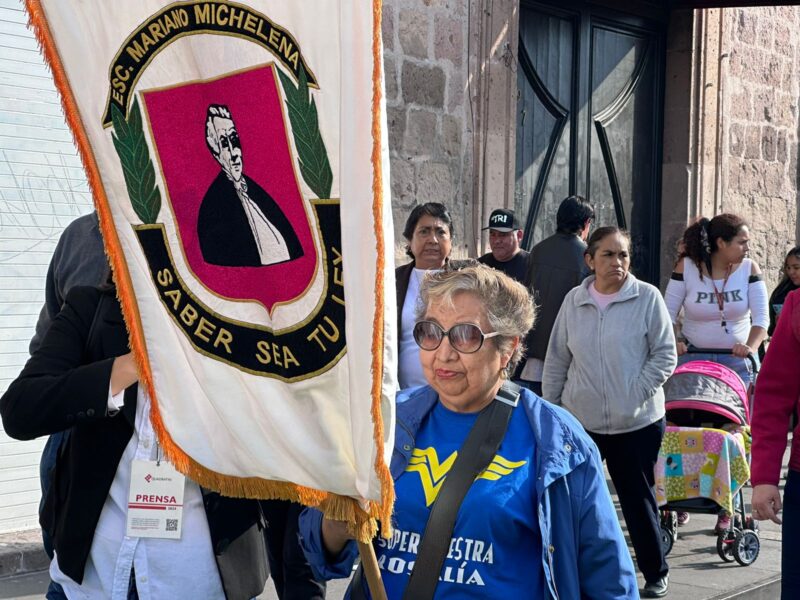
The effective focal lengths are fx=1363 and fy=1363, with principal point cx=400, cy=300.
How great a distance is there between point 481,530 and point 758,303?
6.27m

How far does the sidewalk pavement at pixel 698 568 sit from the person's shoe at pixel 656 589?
0.19 ft

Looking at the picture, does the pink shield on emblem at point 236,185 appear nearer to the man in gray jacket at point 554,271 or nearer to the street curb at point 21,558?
the street curb at point 21,558

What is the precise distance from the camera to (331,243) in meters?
2.68

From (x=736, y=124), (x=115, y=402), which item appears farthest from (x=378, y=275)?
(x=736, y=124)

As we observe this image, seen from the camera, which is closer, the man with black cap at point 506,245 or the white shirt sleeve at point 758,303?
the man with black cap at point 506,245

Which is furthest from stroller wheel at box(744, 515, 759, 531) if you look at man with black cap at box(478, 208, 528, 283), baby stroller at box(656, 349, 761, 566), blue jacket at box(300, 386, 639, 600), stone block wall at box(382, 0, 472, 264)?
blue jacket at box(300, 386, 639, 600)

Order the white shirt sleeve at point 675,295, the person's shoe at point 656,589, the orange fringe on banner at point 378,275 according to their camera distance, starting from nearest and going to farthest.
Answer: the orange fringe on banner at point 378,275 → the person's shoe at point 656,589 → the white shirt sleeve at point 675,295

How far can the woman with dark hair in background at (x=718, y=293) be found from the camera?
348 inches

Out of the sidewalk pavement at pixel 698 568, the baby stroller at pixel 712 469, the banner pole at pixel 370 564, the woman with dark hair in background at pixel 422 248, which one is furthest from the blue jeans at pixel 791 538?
the baby stroller at pixel 712 469

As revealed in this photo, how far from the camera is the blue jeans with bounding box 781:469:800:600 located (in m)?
4.40

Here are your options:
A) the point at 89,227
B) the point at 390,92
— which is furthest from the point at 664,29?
the point at 89,227

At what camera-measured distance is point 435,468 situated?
3143mm

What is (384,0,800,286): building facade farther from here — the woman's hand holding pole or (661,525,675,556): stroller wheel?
the woman's hand holding pole

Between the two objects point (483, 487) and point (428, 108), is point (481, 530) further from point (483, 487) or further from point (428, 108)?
point (428, 108)
